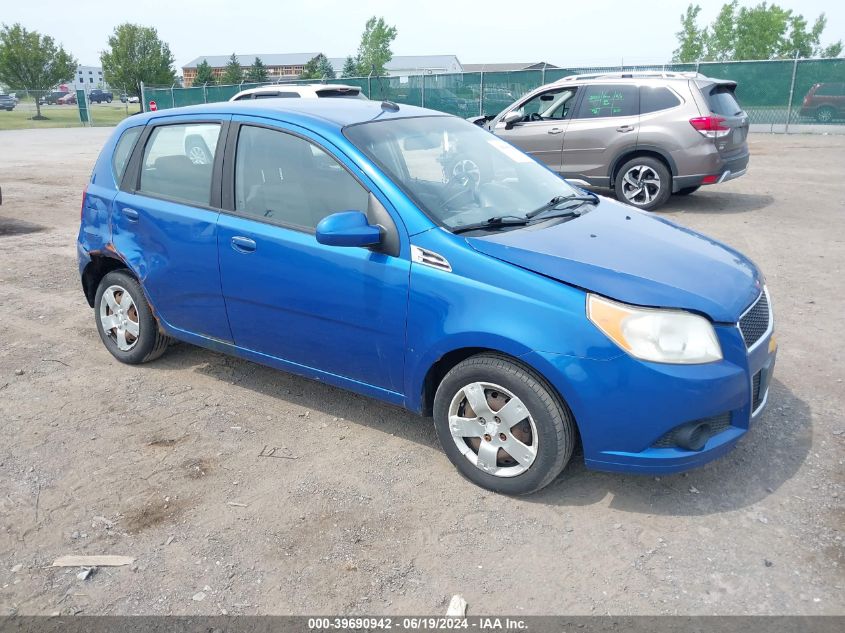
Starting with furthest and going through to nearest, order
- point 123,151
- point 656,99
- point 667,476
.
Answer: point 656,99
point 123,151
point 667,476

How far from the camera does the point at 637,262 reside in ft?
11.1

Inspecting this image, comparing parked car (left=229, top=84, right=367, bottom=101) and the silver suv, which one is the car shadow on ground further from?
parked car (left=229, top=84, right=367, bottom=101)

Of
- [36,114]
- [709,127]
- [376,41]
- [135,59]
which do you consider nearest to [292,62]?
[376,41]

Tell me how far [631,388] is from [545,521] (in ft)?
2.46

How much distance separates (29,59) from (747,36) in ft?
189

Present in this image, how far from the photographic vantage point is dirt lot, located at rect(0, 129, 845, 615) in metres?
2.83

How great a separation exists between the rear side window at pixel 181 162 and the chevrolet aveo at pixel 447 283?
0.01 metres

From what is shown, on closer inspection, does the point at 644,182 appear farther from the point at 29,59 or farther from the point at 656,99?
the point at 29,59

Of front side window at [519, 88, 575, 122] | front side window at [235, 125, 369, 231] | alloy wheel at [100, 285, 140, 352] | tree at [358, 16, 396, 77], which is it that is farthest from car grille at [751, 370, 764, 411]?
tree at [358, 16, 396, 77]

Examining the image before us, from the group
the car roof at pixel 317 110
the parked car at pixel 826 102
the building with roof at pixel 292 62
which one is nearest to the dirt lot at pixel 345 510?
the car roof at pixel 317 110

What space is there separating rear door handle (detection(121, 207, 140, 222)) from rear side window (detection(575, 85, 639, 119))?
7.73 meters

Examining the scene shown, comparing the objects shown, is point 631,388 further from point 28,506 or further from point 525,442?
point 28,506

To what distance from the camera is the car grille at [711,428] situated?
3.12 meters

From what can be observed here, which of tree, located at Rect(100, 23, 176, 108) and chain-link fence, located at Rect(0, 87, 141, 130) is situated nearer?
chain-link fence, located at Rect(0, 87, 141, 130)
